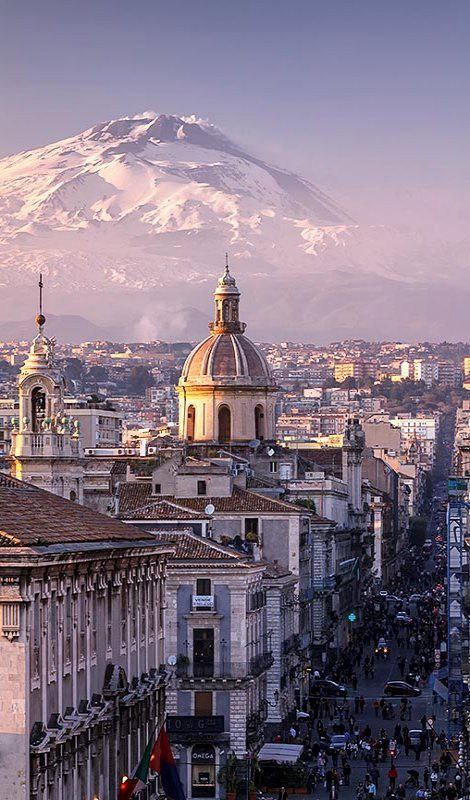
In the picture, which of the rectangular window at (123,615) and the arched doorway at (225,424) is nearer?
the rectangular window at (123,615)

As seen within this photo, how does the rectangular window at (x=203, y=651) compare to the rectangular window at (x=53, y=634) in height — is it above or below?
below

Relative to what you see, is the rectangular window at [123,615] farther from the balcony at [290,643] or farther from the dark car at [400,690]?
the dark car at [400,690]

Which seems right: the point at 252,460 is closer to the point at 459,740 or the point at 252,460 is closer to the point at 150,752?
the point at 459,740

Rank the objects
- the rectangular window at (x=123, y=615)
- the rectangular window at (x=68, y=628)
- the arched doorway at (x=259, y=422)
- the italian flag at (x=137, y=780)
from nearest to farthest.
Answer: the rectangular window at (x=68, y=628) < the italian flag at (x=137, y=780) < the rectangular window at (x=123, y=615) < the arched doorway at (x=259, y=422)

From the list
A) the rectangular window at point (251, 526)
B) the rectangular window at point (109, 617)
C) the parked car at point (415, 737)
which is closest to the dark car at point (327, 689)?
the rectangular window at point (251, 526)

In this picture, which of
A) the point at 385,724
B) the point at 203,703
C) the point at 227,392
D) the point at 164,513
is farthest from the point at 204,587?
the point at 227,392

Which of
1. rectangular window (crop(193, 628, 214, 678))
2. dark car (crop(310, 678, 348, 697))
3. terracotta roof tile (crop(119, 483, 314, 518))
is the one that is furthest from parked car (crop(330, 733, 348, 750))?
dark car (crop(310, 678, 348, 697))

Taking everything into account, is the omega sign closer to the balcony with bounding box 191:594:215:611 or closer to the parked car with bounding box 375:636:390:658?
the balcony with bounding box 191:594:215:611
